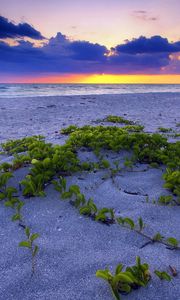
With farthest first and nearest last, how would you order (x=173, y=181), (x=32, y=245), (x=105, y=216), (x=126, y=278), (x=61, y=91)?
(x=61, y=91) < (x=173, y=181) < (x=105, y=216) < (x=32, y=245) < (x=126, y=278)

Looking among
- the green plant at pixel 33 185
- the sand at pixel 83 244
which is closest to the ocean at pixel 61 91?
the green plant at pixel 33 185

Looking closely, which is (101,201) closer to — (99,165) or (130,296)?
(99,165)

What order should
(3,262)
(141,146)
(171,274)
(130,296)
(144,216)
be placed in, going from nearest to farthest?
(130,296), (171,274), (3,262), (144,216), (141,146)

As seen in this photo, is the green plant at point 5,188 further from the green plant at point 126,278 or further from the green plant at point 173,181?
the green plant at point 173,181

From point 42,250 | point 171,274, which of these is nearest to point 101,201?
point 42,250

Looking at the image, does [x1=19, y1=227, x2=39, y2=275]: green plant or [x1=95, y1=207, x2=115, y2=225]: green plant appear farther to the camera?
[x1=95, y1=207, x2=115, y2=225]: green plant

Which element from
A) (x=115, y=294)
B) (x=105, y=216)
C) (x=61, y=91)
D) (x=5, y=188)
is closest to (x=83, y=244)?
(x=105, y=216)

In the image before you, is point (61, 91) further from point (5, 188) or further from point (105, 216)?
point (105, 216)

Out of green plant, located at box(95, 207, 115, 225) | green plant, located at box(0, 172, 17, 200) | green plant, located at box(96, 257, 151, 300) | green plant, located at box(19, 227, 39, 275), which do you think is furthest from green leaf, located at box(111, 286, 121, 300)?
green plant, located at box(0, 172, 17, 200)

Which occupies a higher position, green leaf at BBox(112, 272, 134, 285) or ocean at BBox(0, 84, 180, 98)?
green leaf at BBox(112, 272, 134, 285)

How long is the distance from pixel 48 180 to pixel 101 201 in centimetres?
78

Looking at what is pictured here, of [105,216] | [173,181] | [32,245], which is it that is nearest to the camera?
[32,245]

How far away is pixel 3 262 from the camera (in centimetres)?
242

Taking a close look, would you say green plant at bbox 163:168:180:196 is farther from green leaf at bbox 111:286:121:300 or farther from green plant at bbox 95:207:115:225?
green leaf at bbox 111:286:121:300
